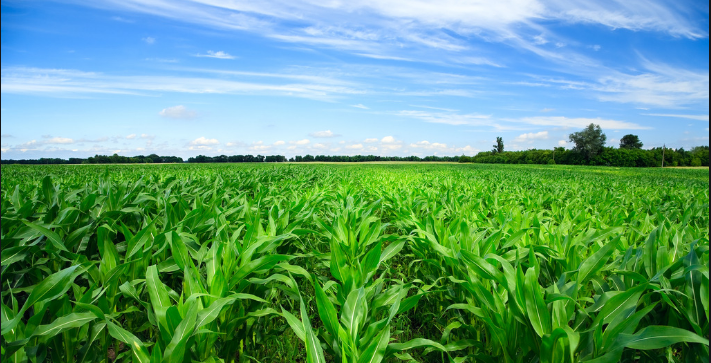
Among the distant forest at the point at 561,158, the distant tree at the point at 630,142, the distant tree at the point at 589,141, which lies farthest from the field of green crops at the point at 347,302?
the distant tree at the point at 630,142

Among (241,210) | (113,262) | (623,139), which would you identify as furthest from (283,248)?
(623,139)

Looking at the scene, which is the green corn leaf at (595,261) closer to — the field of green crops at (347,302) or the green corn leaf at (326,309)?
the field of green crops at (347,302)

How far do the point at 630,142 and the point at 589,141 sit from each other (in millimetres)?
26936

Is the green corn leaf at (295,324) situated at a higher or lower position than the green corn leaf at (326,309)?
lower

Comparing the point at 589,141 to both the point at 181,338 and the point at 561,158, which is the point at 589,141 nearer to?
the point at 561,158

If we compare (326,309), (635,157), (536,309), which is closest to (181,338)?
(326,309)

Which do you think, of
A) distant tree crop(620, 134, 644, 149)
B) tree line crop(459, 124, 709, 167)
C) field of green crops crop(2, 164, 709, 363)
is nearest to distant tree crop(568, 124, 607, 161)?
tree line crop(459, 124, 709, 167)

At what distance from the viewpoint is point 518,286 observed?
1.80m

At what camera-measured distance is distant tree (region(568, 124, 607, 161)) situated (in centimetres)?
7269

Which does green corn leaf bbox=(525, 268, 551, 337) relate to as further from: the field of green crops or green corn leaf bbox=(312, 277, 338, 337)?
green corn leaf bbox=(312, 277, 338, 337)

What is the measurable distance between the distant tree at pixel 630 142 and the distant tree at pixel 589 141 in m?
22.7

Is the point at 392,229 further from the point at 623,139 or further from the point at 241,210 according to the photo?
the point at 623,139

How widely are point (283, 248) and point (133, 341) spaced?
6.13 feet

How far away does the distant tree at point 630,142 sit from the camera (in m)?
88.2
